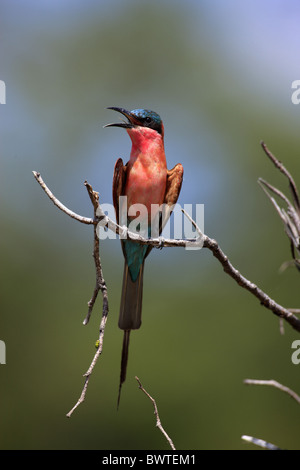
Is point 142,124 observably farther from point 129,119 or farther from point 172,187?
point 172,187

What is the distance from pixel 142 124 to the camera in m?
3.21

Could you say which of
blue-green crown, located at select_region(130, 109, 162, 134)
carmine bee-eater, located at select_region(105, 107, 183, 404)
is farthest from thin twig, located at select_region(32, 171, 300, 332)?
blue-green crown, located at select_region(130, 109, 162, 134)

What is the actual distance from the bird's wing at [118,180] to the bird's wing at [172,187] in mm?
268

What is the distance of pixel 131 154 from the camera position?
3203mm

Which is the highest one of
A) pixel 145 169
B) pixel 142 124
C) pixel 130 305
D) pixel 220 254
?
pixel 142 124

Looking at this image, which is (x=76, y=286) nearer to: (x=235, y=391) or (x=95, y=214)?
(x=235, y=391)

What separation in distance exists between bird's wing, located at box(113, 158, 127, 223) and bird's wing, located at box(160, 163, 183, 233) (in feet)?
0.88

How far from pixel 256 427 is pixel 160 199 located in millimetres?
1959

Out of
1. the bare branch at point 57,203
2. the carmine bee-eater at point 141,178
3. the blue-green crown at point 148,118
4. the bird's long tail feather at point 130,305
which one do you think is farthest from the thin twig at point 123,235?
the blue-green crown at point 148,118

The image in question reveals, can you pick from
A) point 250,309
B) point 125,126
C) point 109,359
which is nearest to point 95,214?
point 125,126

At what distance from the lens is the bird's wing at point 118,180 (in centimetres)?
312

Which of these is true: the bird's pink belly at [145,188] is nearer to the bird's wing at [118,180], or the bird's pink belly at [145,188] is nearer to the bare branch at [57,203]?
the bird's wing at [118,180]

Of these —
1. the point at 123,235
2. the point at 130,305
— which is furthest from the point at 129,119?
the point at 123,235

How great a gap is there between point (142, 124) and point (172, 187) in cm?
40
